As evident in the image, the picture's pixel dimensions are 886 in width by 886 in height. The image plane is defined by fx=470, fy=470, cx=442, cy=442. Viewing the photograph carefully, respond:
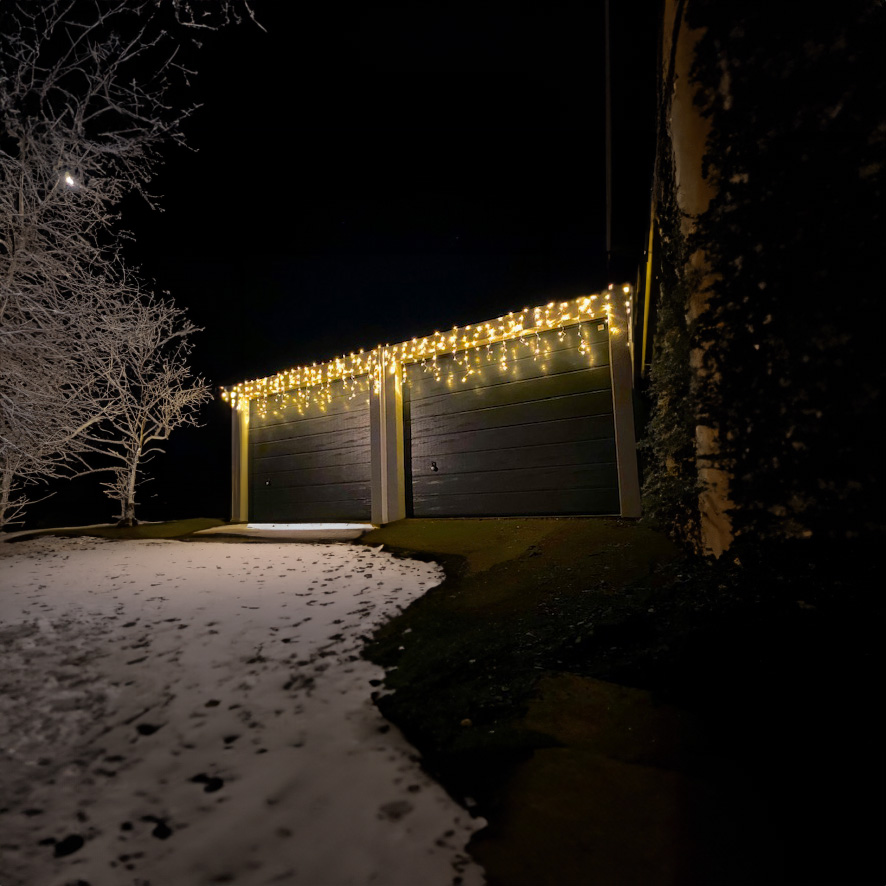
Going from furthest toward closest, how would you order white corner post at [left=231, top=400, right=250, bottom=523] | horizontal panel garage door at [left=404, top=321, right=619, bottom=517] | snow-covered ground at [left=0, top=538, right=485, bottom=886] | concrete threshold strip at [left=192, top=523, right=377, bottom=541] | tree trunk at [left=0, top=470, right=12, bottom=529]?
white corner post at [left=231, top=400, right=250, bottom=523] < tree trunk at [left=0, top=470, right=12, bottom=529] < concrete threshold strip at [left=192, top=523, right=377, bottom=541] < horizontal panel garage door at [left=404, top=321, right=619, bottom=517] < snow-covered ground at [left=0, top=538, right=485, bottom=886]

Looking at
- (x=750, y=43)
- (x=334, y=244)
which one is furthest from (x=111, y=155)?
(x=750, y=43)

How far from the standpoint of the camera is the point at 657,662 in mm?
1977

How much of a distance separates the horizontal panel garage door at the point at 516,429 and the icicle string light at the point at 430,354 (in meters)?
0.05

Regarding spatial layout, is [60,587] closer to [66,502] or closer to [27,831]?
[27,831]

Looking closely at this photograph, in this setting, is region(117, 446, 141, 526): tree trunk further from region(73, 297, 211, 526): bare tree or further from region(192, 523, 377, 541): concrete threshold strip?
region(192, 523, 377, 541): concrete threshold strip

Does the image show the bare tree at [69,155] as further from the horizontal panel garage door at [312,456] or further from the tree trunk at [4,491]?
the horizontal panel garage door at [312,456]

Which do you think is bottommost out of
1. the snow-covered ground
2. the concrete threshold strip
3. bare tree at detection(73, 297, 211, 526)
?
the snow-covered ground

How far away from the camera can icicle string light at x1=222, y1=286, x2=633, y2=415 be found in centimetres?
642

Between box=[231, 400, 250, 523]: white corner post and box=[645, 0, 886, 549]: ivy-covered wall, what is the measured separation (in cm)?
939

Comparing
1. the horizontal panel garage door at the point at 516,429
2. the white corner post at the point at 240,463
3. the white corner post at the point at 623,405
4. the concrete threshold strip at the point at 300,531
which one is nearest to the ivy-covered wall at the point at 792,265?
the white corner post at the point at 623,405

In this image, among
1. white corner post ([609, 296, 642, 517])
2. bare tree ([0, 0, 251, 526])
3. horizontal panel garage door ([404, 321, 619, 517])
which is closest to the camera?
bare tree ([0, 0, 251, 526])

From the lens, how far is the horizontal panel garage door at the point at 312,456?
8539 mm

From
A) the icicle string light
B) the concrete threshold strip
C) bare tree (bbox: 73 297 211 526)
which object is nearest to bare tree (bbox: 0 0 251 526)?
the concrete threshold strip

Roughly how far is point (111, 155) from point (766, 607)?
7.73 metres
